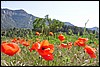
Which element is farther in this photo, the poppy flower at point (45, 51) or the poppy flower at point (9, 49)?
the poppy flower at point (45, 51)

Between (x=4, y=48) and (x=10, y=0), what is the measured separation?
2.19 m

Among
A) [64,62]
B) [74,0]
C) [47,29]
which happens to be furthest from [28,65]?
[47,29]

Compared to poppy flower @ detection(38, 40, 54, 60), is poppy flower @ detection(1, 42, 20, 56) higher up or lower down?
higher up

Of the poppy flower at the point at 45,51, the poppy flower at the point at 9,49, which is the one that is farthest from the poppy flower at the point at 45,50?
the poppy flower at the point at 9,49

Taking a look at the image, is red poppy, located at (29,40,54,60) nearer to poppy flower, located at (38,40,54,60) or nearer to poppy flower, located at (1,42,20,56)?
poppy flower, located at (38,40,54,60)

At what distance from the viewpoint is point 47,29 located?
18.4 feet

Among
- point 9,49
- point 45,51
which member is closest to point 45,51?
point 45,51

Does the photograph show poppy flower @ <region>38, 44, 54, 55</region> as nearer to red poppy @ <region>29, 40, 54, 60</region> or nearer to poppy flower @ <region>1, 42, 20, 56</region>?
red poppy @ <region>29, 40, 54, 60</region>

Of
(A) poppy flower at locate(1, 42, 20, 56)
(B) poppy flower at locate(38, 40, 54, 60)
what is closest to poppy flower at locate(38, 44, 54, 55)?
(B) poppy flower at locate(38, 40, 54, 60)

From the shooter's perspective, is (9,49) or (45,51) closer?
(9,49)

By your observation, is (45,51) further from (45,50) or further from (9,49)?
(9,49)

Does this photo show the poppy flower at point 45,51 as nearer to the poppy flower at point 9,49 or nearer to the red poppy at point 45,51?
the red poppy at point 45,51

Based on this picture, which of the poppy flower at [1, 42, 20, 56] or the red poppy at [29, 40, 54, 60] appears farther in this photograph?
the red poppy at [29, 40, 54, 60]

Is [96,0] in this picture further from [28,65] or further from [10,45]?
[10,45]
